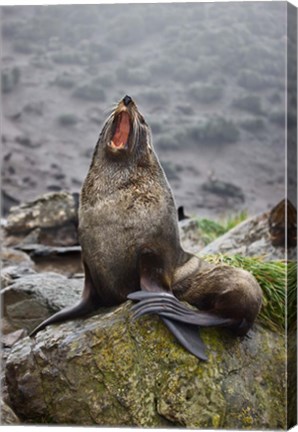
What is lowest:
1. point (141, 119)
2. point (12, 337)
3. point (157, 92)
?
point (12, 337)

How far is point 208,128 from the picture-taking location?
27.8 ft

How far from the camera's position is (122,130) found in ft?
26.2

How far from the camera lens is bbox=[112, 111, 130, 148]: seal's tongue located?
26.2 ft

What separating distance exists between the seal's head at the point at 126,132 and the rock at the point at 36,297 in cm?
130

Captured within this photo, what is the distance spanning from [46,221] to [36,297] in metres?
0.72

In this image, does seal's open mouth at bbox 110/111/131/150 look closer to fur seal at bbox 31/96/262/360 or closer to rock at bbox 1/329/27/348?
fur seal at bbox 31/96/262/360

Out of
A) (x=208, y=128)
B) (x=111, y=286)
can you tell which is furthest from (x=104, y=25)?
(x=111, y=286)

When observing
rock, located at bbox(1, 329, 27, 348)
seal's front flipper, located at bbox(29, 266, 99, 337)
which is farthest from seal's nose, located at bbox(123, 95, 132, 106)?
rock, located at bbox(1, 329, 27, 348)

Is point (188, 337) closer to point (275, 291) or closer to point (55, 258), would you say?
point (275, 291)

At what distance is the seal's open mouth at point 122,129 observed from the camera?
7.98 meters

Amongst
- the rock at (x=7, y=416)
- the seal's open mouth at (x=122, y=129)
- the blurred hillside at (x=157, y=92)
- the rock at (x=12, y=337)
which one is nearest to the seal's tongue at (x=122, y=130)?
the seal's open mouth at (x=122, y=129)

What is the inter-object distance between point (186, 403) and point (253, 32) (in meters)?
3.01

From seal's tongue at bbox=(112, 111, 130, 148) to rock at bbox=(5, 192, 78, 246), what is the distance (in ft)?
2.71

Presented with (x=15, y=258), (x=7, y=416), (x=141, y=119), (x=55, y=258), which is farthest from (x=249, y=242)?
(x=7, y=416)
